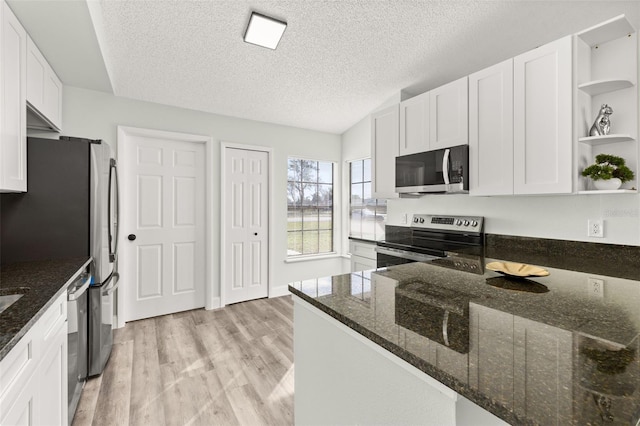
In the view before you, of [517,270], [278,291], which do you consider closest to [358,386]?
[517,270]

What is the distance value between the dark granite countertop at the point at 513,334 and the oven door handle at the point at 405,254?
1356 mm

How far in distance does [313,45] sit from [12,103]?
212 centimetres

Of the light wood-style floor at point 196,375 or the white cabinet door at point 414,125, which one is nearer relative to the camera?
the light wood-style floor at point 196,375

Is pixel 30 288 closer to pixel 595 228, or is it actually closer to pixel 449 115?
pixel 449 115

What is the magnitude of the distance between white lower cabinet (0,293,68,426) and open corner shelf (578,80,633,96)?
314 cm

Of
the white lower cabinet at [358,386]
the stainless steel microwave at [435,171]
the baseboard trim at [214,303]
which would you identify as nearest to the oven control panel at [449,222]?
the stainless steel microwave at [435,171]

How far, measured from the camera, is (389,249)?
3035mm

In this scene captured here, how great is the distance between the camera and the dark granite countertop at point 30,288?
39.8 inches

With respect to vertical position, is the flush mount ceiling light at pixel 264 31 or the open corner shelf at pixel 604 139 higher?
the flush mount ceiling light at pixel 264 31

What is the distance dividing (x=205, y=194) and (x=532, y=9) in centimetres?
346

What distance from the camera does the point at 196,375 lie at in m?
2.26

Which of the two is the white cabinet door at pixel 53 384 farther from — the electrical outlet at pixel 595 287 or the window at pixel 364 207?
the window at pixel 364 207

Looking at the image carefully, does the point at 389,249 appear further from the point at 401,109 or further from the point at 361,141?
the point at 361,141

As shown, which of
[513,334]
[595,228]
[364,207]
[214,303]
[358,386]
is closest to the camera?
[513,334]
